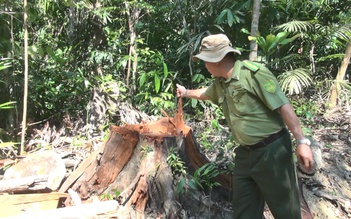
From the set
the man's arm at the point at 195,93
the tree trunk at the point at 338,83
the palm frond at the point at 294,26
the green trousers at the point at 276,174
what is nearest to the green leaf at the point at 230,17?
the palm frond at the point at 294,26

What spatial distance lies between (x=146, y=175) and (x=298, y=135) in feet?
5.32

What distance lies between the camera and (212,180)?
3.47 m

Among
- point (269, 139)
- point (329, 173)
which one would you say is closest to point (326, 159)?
point (329, 173)

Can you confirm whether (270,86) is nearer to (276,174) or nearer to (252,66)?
(252,66)

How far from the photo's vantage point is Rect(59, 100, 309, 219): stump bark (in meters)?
3.35

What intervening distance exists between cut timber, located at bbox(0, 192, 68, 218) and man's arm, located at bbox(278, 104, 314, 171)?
2305 mm

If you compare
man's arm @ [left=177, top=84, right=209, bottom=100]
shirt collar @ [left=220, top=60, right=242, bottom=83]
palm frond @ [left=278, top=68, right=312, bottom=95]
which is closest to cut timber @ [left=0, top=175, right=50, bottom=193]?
man's arm @ [left=177, top=84, right=209, bottom=100]

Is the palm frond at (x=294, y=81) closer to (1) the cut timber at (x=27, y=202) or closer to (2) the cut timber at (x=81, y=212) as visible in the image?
(2) the cut timber at (x=81, y=212)

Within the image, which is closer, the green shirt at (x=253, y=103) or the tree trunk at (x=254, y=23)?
the green shirt at (x=253, y=103)

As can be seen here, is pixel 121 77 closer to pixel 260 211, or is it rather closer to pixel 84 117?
pixel 84 117

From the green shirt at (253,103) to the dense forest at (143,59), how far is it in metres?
2.38

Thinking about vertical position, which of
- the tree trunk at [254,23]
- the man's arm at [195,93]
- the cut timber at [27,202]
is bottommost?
the cut timber at [27,202]

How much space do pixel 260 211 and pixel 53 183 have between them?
2164 millimetres

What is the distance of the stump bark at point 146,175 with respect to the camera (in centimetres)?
335
